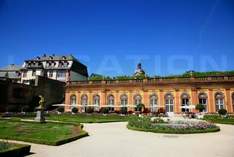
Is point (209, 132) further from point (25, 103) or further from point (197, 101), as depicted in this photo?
point (25, 103)

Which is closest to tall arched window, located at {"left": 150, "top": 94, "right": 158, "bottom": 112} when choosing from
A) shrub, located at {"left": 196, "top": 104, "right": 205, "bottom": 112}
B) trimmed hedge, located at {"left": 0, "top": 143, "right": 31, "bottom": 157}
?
shrub, located at {"left": 196, "top": 104, "right": 205, "bottom": 112}

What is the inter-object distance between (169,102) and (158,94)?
2.52 m

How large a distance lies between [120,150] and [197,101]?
35547 mm

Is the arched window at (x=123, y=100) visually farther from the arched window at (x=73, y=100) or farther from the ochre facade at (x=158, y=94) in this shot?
the arched window at (x=73, y=100)

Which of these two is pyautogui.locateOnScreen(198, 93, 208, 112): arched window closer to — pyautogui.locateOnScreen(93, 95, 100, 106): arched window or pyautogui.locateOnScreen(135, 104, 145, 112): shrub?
pyautogui.locateOnScreen(135, 104, 145, 112): shrub

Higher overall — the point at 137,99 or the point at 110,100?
the point at 137,99

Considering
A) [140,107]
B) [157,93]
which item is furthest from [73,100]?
[157,93]

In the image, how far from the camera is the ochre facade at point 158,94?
138 feet

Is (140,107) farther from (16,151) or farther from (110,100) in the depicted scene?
(16,151)

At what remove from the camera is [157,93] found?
149 feet

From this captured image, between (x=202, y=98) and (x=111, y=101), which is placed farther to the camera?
(x=111, y=101)

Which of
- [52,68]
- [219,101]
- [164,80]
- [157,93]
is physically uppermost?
[52,68]

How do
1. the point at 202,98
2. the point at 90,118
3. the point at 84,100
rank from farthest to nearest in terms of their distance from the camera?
the point at 84,100 → the point at 202,98 → the point at 90,118

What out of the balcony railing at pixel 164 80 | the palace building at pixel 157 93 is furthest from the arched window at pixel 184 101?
the balcony railing at pixel 164 80
